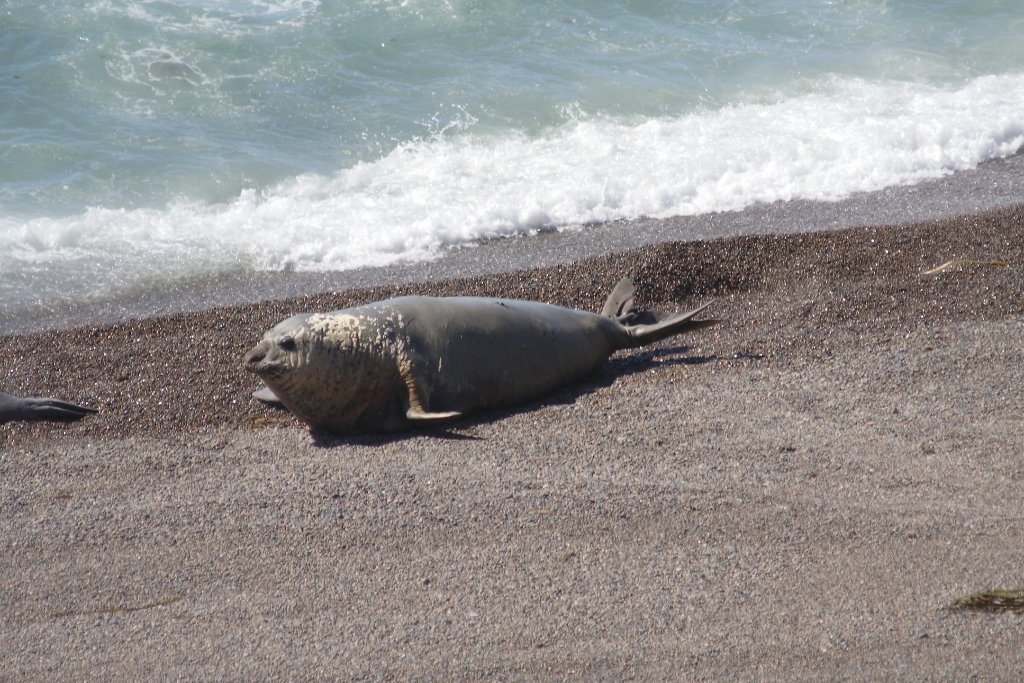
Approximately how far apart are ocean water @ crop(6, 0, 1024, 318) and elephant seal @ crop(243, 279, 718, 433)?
3.33 meters

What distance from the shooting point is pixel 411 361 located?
229 inches

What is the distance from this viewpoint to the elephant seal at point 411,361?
5730 mm

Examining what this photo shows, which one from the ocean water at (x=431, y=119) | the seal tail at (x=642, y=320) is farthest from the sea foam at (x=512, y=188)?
the seal tail at (x=642, y=320)

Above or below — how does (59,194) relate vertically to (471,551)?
above

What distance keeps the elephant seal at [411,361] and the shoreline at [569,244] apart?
7.66 feet

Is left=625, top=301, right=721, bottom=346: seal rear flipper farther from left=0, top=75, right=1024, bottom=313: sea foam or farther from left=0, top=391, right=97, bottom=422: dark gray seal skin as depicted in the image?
left=0, top=75, right=1024, bottom=313: sea foam

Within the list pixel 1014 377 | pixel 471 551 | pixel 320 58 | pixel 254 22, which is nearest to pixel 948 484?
pixel 1014 377

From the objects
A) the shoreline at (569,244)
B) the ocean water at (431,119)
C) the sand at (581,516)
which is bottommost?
the sand at (581,516)

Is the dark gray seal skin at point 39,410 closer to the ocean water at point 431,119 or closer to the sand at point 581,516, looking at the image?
the sand at point 581,516

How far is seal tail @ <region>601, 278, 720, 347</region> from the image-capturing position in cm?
639

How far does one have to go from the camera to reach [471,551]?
433 centimetres

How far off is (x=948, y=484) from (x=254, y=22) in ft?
41.7

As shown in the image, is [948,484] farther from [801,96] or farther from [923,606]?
[801,96]

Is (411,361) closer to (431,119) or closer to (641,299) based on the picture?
(641,299)
